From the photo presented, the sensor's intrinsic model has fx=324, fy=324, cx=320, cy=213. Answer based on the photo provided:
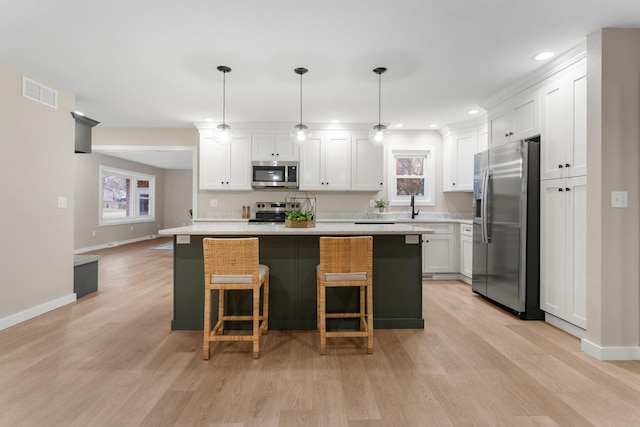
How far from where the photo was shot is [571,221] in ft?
9.25

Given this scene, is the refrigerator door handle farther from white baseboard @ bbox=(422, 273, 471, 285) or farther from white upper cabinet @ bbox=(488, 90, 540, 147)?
white baseboard @ bbox=(422, 273, 471, 285)

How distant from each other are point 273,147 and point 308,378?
3775 millimetres

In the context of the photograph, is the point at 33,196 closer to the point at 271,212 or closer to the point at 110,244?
the point at 271,212

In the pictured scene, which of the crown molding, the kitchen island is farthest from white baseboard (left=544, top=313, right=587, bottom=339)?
the crown molding

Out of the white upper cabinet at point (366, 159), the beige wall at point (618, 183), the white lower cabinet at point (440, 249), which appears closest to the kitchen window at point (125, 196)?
the white upper cabinet at point (366, 159)

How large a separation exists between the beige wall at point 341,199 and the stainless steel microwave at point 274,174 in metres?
0.35

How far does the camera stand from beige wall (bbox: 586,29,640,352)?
2361 mm

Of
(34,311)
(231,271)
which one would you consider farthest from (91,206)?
(231,271)

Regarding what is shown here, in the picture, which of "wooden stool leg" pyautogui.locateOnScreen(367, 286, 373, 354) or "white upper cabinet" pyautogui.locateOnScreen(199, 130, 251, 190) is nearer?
"wooden stool leg" pyautogui.locateOnScreen(367, 286, 373, 354)

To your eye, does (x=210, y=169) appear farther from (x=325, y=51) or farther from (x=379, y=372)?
(x=379, y=372)

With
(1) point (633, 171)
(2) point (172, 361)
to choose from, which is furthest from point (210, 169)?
(1) point (633, 171)

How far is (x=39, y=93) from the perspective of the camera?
3271 mm

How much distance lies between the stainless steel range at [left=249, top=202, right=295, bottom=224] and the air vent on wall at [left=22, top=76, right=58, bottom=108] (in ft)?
8.90

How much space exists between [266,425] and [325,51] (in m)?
2.75
